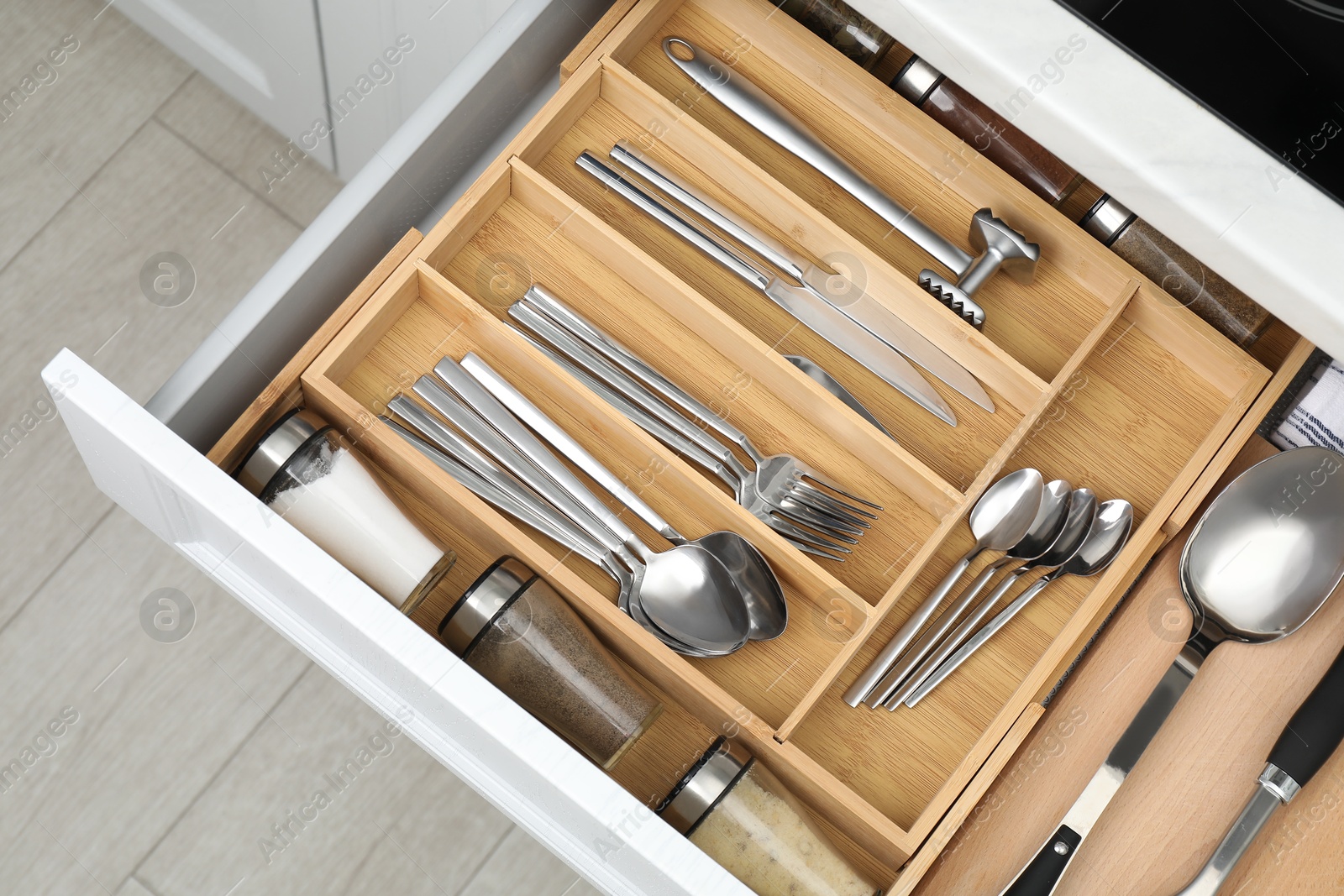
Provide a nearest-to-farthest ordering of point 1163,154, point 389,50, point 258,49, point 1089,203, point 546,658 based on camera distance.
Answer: point 1163,154 → point 546,658 → point 1089,203 → point 389,50 → point 258,49

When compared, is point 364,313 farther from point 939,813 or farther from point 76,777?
point 76,777

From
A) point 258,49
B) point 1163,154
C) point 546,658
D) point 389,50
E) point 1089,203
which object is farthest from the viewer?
point 258,49

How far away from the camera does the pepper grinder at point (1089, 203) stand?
0.84m

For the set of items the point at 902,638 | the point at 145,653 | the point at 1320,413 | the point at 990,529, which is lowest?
the point at 145,653

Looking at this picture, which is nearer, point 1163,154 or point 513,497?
point 1163,154

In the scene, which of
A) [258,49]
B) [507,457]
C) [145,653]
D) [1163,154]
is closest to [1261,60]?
[1163,154]

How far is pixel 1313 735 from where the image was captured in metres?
0.74

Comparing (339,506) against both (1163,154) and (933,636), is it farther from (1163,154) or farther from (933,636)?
(1163,154)

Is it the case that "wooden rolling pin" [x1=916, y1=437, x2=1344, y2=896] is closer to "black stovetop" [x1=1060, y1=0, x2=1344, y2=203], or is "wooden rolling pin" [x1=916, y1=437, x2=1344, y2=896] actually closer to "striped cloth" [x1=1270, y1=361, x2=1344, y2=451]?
"striped cloth" [x1=1270, y1=361, x2=1344, y2=451]

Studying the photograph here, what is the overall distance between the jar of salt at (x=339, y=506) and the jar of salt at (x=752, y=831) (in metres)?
0.23

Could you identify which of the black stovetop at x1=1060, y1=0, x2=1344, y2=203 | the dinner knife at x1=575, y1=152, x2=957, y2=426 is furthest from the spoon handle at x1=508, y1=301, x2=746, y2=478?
the black stovetop at x1=1060, y1=0, x2=1344, y2=203

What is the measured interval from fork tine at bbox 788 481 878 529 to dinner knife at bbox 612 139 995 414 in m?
0.12

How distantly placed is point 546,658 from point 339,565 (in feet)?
0.52

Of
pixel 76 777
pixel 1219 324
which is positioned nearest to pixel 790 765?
pixel 1219 324
